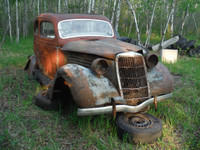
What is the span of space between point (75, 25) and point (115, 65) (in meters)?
1.63

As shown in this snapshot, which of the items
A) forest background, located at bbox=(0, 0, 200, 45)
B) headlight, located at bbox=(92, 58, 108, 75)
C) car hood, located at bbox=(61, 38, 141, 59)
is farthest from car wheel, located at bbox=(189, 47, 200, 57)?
headlight, located at bbox=(92, 58, 108, 75)

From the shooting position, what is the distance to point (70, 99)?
3.67 metres

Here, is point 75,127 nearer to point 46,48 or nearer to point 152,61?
point 152,61

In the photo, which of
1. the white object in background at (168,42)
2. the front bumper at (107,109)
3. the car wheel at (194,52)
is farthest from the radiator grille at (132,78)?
the white object in background at (168,42)

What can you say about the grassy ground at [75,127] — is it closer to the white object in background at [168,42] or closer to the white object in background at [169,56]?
the white object in background at [169,56]

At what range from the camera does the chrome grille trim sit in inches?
111

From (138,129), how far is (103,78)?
2.72ft

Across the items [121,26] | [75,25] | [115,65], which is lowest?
[121,26]

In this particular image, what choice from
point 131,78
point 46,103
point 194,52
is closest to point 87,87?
point 131,78

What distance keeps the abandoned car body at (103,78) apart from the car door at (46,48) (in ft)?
0.14

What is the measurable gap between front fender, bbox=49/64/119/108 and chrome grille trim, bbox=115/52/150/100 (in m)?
0.18

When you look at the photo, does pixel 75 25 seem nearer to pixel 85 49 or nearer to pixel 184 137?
pixel 85 49

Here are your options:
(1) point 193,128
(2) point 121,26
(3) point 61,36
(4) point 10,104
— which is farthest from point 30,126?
(2) point 121,26

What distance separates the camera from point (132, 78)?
2.87m
